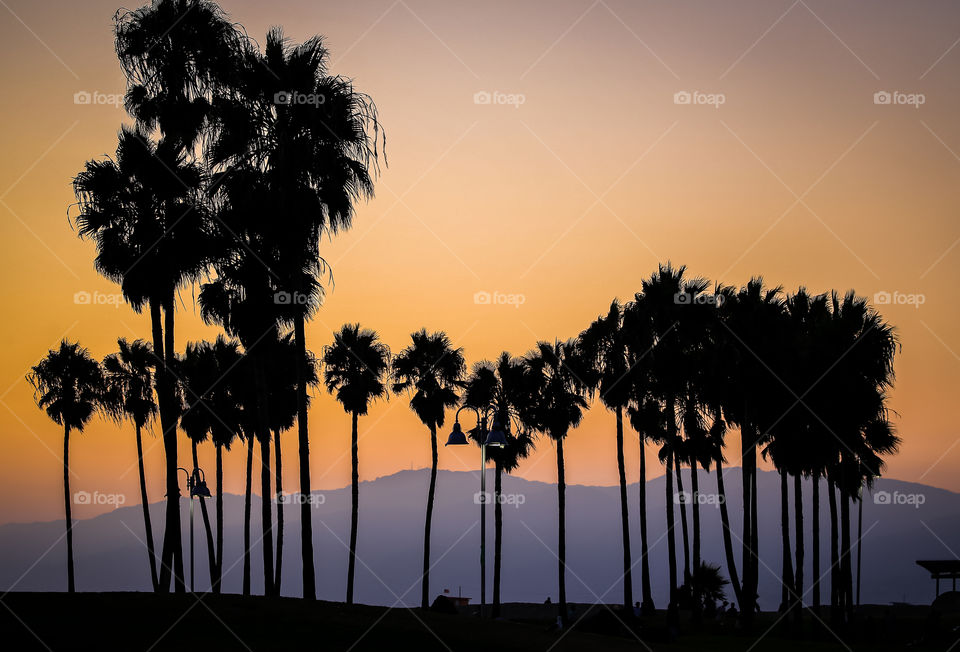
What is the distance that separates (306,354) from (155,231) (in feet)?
37.1

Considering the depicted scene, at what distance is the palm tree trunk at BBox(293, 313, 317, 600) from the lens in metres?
28.0

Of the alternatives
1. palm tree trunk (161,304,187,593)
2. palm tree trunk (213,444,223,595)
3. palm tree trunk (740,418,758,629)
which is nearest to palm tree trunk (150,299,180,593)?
palm tree trunk (161,304,187,593)

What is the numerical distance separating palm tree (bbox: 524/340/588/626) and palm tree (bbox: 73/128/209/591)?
1203 inches

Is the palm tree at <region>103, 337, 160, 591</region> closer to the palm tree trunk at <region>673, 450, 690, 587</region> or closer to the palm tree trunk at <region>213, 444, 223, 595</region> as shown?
the palm tree trunk at <region>213, 444, 223, 595</region>

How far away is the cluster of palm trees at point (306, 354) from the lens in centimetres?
3092

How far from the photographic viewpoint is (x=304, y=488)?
2877 centimetres


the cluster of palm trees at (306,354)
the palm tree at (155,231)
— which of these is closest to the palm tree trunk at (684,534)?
the cluster of palm trees at (306,354)

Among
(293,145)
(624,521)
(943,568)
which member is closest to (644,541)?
(624,521)

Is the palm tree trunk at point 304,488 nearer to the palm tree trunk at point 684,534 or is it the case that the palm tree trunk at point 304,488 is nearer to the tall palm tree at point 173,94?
the tall palm tree at point 173,94

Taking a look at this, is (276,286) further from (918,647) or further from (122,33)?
(918,647)

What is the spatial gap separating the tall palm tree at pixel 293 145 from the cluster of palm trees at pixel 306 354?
7cm

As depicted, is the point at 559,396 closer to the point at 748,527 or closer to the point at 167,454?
the point at 748,527

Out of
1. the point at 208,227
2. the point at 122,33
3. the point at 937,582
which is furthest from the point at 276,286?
the point at 937,582

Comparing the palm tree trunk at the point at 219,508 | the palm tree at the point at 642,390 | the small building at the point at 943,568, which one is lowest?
the small building at the point at 943,568
